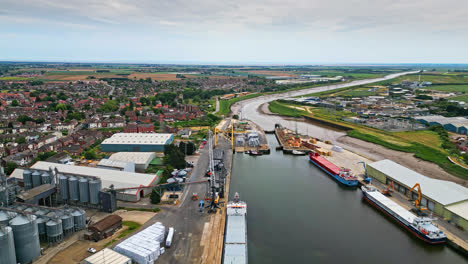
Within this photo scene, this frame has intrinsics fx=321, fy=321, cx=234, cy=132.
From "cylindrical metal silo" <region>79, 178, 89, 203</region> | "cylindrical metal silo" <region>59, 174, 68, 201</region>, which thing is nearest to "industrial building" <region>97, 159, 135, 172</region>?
"cylindrical metal silo" <region>59, 174, 68, 201</region>

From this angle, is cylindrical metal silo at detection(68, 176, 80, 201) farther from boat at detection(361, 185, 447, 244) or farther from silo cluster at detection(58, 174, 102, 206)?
boat at detection(361, 185, 447, 244)

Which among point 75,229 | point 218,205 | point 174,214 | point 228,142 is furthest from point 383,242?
point 228,142

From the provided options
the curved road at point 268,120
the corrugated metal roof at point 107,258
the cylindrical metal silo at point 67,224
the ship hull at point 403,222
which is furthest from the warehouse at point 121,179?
the curved road at point 268,120

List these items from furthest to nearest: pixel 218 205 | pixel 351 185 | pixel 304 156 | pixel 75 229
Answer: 1. pixel 304 156
2. pixel 351 185
3. pixel 218 205
4. pixel 75 229

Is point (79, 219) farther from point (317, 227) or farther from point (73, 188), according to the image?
point (317, 227)

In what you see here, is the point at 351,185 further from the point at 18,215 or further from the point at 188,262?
the point at 18,215

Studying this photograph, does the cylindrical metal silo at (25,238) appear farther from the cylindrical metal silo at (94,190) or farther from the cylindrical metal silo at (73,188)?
the cylindrical metal silo at (73,188)
